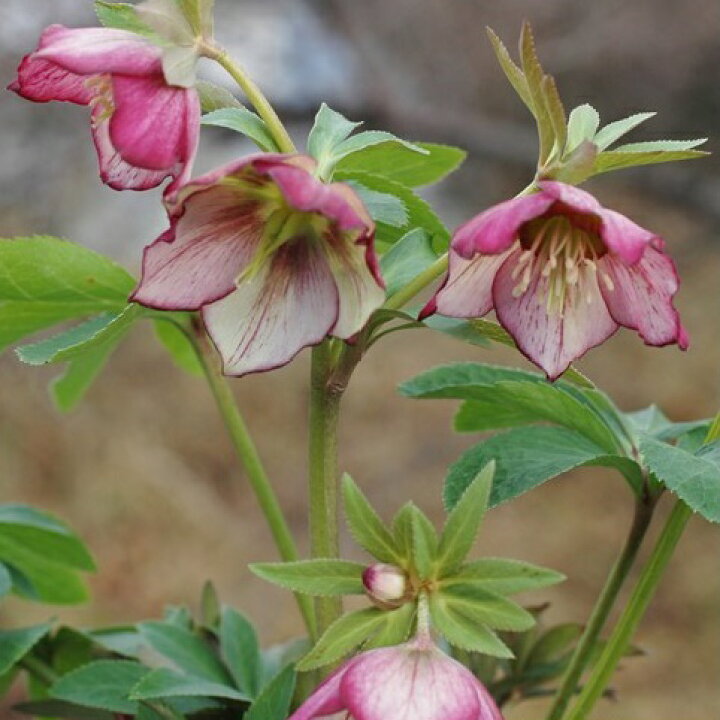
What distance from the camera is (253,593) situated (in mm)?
2510

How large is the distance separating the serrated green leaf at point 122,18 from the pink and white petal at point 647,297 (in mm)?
222

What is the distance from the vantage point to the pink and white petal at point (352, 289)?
19.4 inches

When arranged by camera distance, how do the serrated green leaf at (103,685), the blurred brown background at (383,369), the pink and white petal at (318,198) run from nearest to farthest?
the pink and white petal at (318,198) → the serrated green leaf at (103,685) → the blurred brown background at (383,369)

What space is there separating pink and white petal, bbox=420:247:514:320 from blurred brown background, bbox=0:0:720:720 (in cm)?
189

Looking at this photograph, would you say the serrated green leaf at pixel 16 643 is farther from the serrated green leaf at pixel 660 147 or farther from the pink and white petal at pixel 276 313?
the serrated green leaf at pixel 660 147

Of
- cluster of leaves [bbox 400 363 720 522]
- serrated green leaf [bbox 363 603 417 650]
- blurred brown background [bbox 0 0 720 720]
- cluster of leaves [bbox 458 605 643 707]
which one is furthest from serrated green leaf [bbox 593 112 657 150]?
blurred brown background [bbox 0 0 720 720]

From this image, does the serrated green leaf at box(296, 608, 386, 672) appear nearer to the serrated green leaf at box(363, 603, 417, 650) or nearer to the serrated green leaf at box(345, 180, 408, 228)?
the serrated green leaf at box(363, 603, 417, 650)

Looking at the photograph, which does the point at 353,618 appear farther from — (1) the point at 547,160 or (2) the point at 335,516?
(1) the point at 547,160

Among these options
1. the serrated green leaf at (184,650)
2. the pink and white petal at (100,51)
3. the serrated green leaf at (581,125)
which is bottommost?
the serrated green leaf at (184,650)

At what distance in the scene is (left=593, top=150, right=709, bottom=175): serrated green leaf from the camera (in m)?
0.50

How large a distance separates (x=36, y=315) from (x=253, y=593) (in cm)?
186

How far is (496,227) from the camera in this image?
46 cm

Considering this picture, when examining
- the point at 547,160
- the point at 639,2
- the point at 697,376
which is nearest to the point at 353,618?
the point at 547,160

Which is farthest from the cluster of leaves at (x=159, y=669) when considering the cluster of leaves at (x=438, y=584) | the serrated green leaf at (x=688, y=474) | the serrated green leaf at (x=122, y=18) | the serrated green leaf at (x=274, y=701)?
the serrated green leaf at (x=122, y=18)
